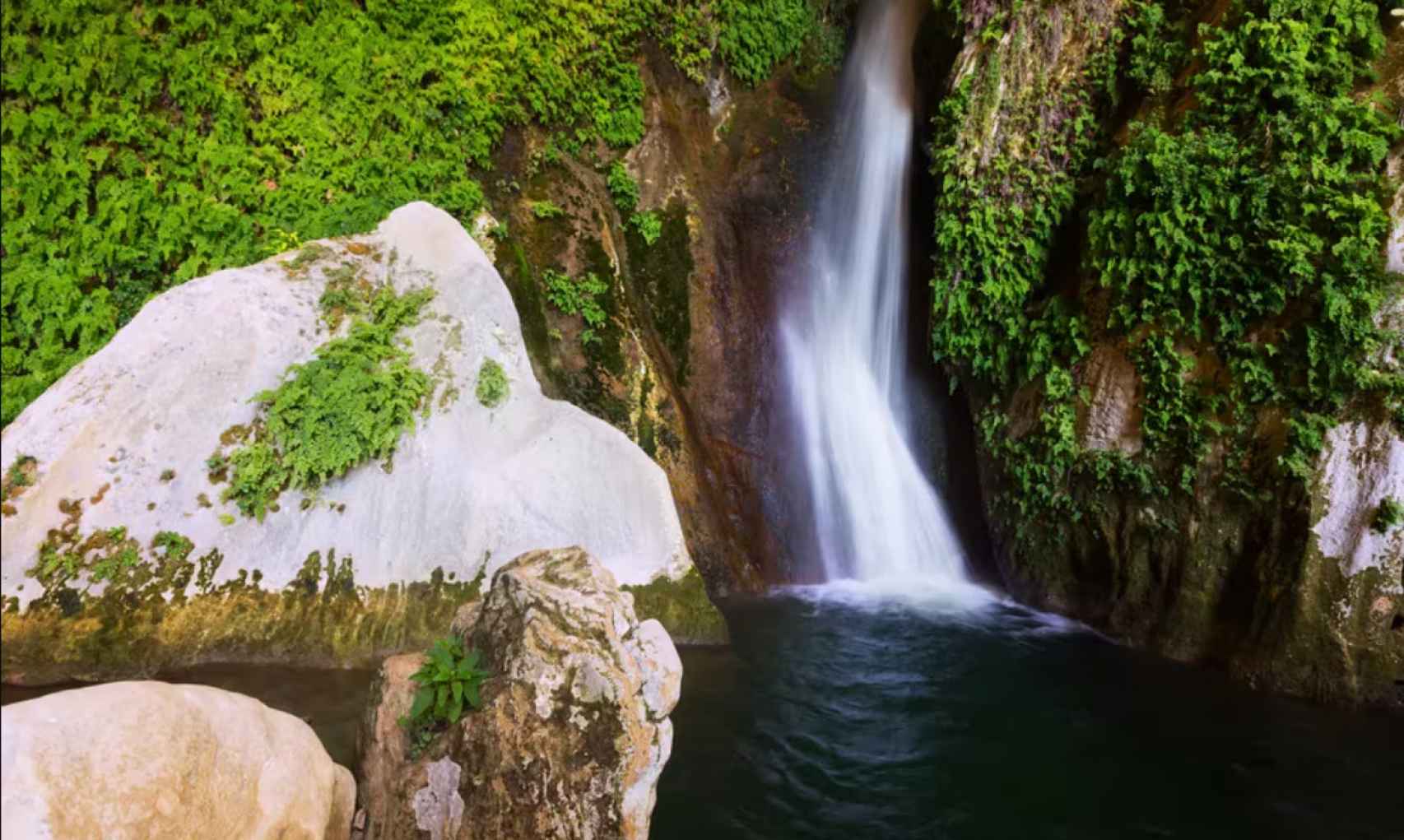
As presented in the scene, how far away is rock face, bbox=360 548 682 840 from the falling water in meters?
6.27

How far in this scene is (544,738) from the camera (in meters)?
3.33

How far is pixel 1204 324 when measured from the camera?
23.0 feet

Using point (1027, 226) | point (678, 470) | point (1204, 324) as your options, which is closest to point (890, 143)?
point (1027, 226)

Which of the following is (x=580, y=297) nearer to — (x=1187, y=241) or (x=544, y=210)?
(x=544, y=210)

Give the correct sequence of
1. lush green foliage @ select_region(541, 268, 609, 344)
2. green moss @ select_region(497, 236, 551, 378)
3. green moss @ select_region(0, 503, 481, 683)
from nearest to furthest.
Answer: green moss @ select_region(0, 503, 481, 683) → green moss @ select_region(497, 236, 551, 378) → lush green foliage @ select_region(541, 268, 609, 344)

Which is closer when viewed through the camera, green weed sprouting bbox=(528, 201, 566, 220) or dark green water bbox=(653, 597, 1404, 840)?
dark green water bbox=(653, 597, 1404, 840)

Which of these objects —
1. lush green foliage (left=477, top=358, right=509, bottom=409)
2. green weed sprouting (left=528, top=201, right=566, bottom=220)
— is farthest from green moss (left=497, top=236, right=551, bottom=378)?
lush green foliage (left=477, top=358, right=509, bottom=409)

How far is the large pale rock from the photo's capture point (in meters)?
4.32

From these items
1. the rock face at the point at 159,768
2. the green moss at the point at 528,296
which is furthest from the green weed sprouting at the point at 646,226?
the rock face at the point at 159,768

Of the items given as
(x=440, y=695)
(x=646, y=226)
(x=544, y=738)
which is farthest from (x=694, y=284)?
(x=544, y=738)

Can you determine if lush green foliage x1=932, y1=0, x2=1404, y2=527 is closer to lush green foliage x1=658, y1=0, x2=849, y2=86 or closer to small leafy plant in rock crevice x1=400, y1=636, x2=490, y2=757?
lush green foliage x1=658, y1=0, x2=849, y2=86

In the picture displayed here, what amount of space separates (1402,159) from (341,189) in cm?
977

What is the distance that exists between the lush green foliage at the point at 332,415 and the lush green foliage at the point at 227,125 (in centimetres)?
170

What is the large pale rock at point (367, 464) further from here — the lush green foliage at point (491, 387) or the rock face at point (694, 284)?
the rock face at point (694, 284)
